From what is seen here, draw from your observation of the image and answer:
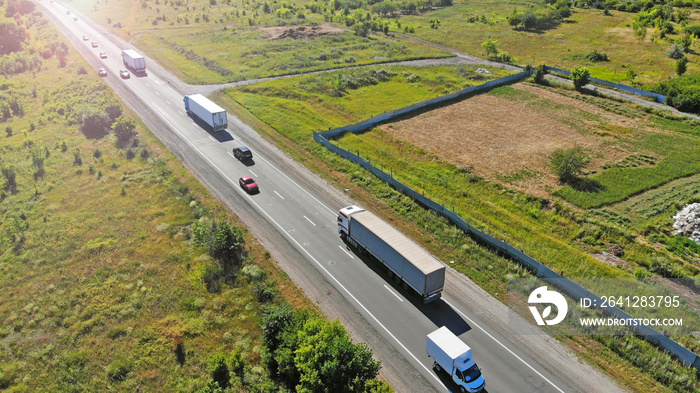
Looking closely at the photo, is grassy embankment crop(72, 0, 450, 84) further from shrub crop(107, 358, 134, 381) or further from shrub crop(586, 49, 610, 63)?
shrub crop(107, 358, 134, 381)

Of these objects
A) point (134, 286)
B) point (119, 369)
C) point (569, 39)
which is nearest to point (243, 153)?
point (134, 286)

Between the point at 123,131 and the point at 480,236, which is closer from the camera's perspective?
the point at 480,236

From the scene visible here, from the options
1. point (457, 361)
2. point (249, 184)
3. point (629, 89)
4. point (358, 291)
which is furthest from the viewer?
point (629, 89)

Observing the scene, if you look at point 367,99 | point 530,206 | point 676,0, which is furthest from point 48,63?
point 676,0

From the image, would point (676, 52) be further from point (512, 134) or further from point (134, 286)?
point (134, 286)

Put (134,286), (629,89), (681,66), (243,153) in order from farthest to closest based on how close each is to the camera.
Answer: (681,66) < (629,89) < (243,153) < (134,286)

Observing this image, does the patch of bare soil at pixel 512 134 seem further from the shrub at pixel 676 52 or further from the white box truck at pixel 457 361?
the shrub at pixel 676 52

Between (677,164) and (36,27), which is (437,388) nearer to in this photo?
(677,164)
